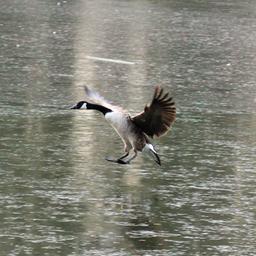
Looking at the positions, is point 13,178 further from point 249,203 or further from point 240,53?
point 240,53

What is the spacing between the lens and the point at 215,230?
20.9ft

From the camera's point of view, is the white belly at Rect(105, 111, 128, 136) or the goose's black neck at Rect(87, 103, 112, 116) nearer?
the white belly at Rect(105, 111, 128, 136)

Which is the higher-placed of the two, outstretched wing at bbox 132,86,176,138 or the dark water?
outstretched wing at bbox 132,86,176,138

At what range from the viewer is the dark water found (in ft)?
20.3

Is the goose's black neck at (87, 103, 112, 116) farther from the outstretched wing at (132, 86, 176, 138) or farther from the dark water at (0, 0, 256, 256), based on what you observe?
the dark water at (0, 0, 256, 256)

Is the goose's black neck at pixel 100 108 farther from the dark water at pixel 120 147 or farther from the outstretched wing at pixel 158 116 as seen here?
the dark water at pixel 120 147

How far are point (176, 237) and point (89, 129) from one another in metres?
3.66

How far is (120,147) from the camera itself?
898 centimetres

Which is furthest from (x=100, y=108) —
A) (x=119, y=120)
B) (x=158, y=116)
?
(x=158, y=116)

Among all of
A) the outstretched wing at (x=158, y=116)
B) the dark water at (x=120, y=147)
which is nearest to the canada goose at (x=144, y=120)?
the outstretched wing at (x=158, y=116)

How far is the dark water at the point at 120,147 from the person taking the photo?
620cm

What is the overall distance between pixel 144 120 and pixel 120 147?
1697 millimetres

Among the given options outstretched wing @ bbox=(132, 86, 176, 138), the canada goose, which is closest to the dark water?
the canada goose

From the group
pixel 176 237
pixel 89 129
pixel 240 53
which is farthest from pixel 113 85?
pixel 176 237
